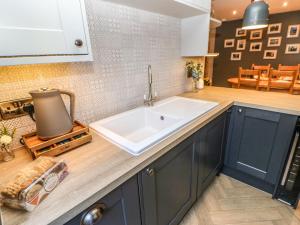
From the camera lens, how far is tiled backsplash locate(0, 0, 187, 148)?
35.3 inches

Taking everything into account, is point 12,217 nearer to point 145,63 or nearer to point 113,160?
point 113,160

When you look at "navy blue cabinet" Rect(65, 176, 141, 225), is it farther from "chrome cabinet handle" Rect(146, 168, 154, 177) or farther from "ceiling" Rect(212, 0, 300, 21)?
"ceiling" Rect(212, 0, 300, 21)

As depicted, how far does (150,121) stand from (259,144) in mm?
1041

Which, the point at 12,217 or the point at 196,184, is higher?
the point at 12,217

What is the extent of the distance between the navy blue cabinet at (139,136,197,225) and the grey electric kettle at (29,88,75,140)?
18.5 inches

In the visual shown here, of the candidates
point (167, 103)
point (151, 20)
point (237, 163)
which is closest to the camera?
point (151, 20)

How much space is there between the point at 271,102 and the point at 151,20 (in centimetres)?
129

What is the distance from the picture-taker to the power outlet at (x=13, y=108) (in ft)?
2.72

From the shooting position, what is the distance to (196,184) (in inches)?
52.5

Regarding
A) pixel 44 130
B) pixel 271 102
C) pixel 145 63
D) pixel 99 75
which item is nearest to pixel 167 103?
pixel 145 63

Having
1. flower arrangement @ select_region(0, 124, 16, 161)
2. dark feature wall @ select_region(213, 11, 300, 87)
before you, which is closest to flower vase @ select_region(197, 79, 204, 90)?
flower arrangement @ select_region(0, 124, 16, 161)

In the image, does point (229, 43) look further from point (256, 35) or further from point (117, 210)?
point (117, 210)

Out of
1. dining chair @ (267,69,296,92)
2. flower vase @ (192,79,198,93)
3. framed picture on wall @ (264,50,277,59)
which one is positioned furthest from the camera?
framed picture on wall @ (264,50,277,59)

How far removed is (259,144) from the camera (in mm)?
1535
